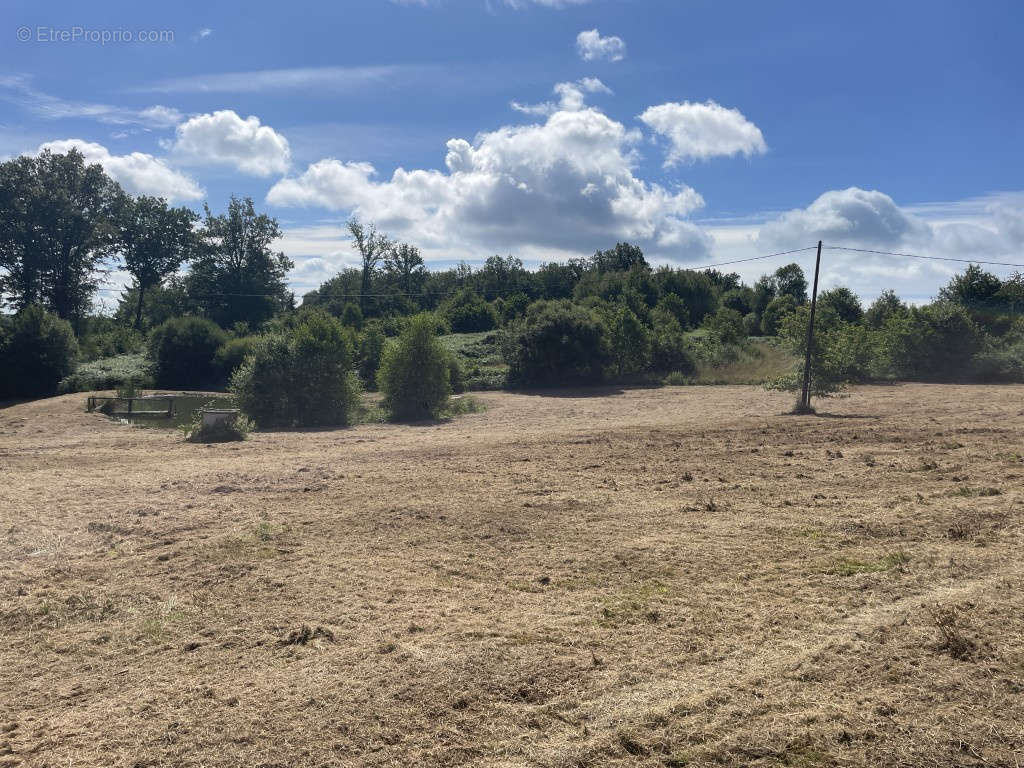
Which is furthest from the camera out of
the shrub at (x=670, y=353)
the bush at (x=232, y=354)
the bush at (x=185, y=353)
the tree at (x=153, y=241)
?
the tree at (x=153, y=241)

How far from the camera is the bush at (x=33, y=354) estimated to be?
33000mm

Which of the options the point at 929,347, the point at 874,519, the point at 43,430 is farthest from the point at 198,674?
the point at 929,347

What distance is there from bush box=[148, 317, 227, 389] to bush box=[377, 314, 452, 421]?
66.9 ft

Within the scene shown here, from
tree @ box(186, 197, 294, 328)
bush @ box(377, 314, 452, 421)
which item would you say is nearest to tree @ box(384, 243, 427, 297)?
tree @ box(186, 197, 294, 328)

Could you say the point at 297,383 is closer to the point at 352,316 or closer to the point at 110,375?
the point at 110,375

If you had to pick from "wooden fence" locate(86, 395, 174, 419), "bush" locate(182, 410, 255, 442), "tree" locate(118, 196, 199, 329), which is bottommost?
"wooden fence" locate(86, 395, 174, 419)

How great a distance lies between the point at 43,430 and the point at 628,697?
23.3 meters

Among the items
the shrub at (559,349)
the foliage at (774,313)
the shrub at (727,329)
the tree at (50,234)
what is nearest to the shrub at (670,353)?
the shrub at (559,349)

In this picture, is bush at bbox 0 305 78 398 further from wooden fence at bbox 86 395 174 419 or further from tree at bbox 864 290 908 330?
tree at bbox 864 290 908 330

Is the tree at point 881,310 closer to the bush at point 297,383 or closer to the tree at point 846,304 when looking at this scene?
the tree at point 846,304

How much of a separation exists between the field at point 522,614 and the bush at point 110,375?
86.3 ft

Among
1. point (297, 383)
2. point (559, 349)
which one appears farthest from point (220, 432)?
point (559, 349)

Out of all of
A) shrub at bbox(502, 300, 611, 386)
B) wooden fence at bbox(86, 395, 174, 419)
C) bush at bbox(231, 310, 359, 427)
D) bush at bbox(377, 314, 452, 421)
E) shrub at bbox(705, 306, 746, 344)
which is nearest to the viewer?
bush at bbox(231, 310, 359, 427)

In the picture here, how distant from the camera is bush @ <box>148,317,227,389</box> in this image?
130 ft
